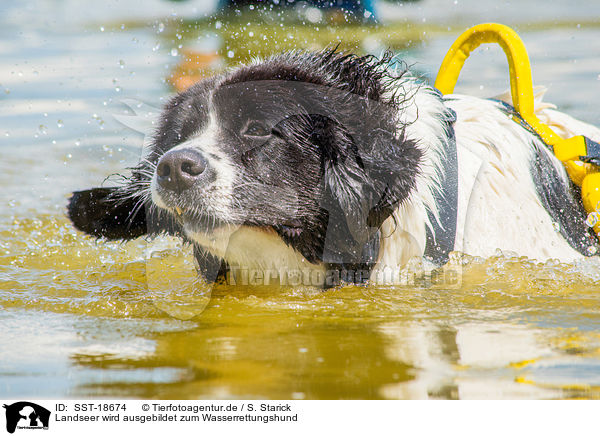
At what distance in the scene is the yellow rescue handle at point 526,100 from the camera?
3.14 m


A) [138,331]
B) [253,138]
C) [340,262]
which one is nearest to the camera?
[138,331]

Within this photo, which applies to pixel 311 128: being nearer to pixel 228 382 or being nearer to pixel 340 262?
pixel 340 262

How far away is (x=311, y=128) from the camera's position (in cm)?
263

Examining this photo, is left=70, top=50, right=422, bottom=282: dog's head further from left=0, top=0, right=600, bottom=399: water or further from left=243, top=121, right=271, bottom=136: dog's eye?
left=0, top=0, right=600, bottom=399: water

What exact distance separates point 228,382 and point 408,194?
1079mm

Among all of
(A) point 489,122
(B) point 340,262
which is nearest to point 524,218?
(A) point 489,122

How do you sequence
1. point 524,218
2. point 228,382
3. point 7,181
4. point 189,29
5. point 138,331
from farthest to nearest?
point 189,29, point 7,181, point 524,218, point 138,331, point 228,382

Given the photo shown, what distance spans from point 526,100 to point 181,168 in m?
1.79

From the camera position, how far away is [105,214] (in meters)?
3.12
